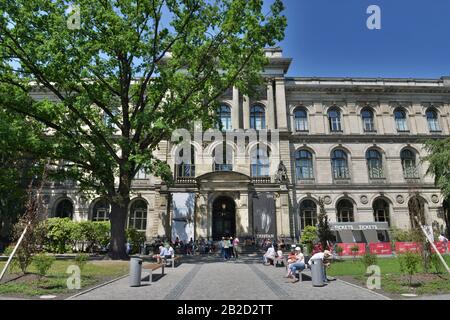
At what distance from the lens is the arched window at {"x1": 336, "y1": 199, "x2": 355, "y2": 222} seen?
32.4 meters

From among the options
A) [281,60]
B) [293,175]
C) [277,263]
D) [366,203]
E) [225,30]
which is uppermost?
[281,60]

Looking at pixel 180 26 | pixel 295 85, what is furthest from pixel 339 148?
pixel 180 26

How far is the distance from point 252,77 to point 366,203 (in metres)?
20.1

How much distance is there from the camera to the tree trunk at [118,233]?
715 inches

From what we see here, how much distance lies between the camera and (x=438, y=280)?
10.8m

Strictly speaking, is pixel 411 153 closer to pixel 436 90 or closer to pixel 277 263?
pixel 436 90

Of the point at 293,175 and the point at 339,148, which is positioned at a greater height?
the point at 339,148

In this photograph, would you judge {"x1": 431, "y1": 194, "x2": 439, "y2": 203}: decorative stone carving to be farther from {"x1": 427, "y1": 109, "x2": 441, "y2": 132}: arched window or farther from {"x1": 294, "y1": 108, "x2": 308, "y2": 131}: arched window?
{"x1": 294, "y1": 108, "x2": 308, "y2": 131}: arched window

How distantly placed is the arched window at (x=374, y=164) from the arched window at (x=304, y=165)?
244 inches

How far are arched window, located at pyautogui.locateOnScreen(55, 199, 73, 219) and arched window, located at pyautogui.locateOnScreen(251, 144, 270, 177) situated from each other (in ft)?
62.4

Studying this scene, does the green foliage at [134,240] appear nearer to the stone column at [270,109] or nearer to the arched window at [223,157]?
the arched window at [223,157]
